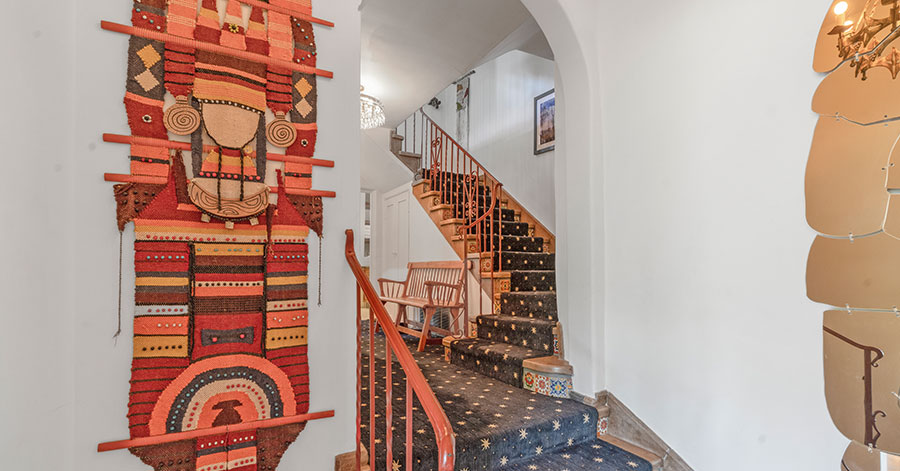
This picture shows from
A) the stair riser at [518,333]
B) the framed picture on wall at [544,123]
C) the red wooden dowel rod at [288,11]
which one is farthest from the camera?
the framed picture on wall at [544,123]

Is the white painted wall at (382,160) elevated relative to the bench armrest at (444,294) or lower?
elevated

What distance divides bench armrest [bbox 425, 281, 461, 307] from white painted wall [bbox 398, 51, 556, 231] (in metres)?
1.54

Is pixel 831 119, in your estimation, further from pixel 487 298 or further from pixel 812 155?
pixel 487 298

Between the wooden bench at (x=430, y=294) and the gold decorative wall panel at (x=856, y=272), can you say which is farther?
the wooden bench at (x=430, y=294)

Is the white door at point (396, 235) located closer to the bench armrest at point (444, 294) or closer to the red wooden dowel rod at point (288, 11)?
the bench armrest at point (444, 294)

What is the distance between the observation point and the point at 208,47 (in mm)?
1532

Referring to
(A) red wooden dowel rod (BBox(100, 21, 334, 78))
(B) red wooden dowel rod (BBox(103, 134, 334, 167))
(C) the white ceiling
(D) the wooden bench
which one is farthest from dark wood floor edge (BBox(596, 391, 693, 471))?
(C) the white ceiling

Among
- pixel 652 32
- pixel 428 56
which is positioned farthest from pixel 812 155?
pixel 428 56

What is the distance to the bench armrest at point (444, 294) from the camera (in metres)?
4.13

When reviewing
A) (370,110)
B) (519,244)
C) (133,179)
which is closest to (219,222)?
(133,179)

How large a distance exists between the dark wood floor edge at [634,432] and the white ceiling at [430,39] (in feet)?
8.66

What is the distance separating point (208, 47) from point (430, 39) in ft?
7.42

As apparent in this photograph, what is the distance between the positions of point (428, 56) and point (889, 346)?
135 inches

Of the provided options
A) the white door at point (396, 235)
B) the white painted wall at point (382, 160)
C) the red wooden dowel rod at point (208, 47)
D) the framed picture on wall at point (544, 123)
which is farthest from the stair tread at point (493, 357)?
the white painted wall at point (382, 160)
